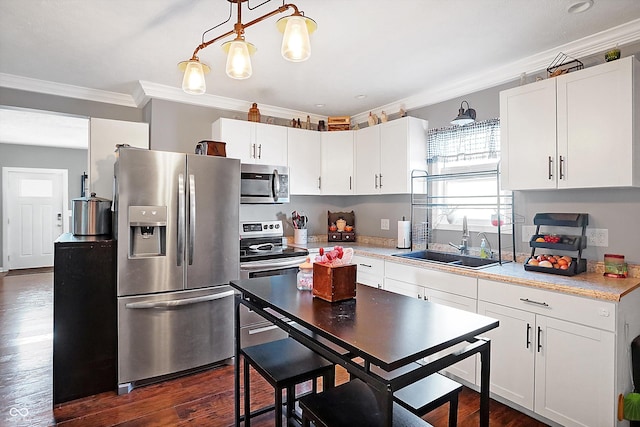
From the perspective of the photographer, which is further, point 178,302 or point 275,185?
point 275,185

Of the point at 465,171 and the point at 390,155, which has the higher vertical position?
the point at 390,155

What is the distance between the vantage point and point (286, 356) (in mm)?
1788

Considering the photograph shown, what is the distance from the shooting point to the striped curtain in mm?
3012

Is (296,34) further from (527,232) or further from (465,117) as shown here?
(527,232)

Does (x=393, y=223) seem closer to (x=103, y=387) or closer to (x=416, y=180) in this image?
(x=416, y=180)

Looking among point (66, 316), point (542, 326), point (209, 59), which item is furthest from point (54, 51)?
point (542, 326)

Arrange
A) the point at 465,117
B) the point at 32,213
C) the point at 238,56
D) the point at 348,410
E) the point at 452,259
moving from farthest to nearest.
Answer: the point at 32,213 < the point at 452,259 < the point at 465,117 < the point at 238,56 < the point at 348,410

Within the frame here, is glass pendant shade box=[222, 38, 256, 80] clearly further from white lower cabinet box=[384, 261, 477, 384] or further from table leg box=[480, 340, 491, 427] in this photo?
white lower cabinet box=[384, 261, 477, 384]

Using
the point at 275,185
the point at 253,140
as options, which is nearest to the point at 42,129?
the point at 253,140

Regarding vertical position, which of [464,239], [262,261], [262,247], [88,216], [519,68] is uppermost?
[519,68]

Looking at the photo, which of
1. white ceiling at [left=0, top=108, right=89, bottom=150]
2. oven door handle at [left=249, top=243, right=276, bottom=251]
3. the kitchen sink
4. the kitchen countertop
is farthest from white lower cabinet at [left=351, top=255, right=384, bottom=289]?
white ceiling at [left=0, top=108, right=89, bottom=150]

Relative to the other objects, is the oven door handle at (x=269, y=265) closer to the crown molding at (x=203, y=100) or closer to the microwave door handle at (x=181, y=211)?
the microwave door handle at (x=181, y=211)

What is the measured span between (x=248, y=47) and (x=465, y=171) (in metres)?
2.32

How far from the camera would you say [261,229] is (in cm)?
367
